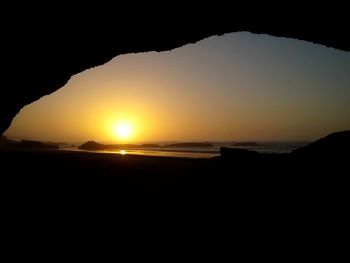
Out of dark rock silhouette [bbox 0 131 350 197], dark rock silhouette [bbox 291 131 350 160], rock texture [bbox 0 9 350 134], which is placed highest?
rock texture [bbox 0 9 350 134]

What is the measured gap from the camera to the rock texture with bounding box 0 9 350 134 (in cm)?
602

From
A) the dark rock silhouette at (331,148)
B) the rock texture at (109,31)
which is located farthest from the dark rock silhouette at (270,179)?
the rock texture at (109,31)

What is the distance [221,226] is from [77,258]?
94.4 inches

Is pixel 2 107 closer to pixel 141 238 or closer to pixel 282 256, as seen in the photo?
pixel 141 238

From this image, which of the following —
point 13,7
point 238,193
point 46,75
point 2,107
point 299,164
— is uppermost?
point 13,7

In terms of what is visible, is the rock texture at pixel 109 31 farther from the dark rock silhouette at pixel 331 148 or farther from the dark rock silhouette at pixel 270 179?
the dark rock silhouette at pixel 270 179

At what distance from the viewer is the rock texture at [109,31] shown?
602cm

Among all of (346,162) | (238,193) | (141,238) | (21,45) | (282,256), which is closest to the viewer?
(282,256)

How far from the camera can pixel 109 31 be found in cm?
673

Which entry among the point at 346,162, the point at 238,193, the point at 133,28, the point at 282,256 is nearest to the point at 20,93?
the point at 133,28

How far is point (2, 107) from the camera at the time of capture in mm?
8156

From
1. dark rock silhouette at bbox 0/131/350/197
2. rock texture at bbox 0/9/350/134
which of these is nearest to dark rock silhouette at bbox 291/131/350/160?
dark rock silhouette at bbox 0/131/350/197

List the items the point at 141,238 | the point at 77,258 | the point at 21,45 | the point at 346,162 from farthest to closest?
1. the point at 21,45
2. the point at 346,162
3. the point at 141,238
4. the point at 77,258

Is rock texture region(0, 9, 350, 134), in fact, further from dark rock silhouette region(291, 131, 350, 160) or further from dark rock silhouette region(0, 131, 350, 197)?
dark rock silhouette region(0, 131, 350, 197)
